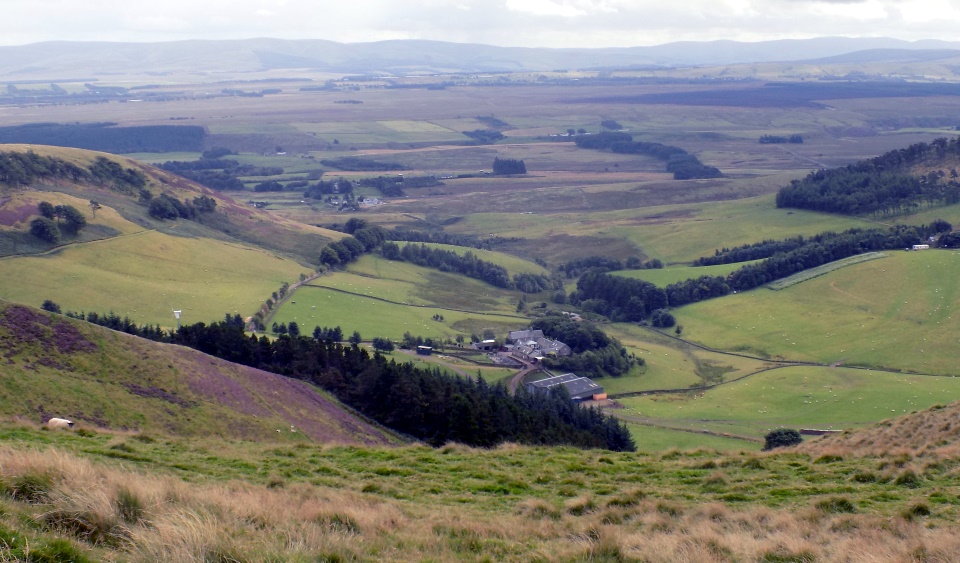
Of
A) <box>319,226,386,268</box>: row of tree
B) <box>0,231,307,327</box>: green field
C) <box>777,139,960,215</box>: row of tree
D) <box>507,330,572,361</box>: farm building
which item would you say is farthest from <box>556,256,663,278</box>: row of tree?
<box>0,231,307,327</box>: green field

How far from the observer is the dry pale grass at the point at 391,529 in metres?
10.8

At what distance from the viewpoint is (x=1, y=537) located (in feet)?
31.9

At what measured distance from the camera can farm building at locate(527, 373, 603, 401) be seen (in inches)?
2709

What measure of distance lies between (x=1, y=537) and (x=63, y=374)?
23.4 meters

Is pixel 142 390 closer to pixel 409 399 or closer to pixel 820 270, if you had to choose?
pixel 409 399

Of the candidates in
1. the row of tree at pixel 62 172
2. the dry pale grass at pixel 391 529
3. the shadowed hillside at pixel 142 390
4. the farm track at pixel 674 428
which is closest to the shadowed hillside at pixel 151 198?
the row of tree at pixel 62 172

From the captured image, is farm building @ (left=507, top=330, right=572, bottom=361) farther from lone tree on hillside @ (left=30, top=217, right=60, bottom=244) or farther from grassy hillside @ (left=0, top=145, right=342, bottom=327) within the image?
lone tree on hillside @ (left=30, top=217, right=60, bottom=244)

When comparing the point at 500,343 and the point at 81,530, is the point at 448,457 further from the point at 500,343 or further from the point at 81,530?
the point at 500,343

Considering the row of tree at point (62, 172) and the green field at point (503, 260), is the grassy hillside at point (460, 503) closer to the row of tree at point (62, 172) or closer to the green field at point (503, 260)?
the row of tree at point (62, 172)

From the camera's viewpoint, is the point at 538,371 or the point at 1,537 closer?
the point at 1,537

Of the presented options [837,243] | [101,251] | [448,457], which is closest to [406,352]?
[101,251]

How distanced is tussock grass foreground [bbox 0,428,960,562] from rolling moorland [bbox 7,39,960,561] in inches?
2.9

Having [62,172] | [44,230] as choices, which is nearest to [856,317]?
[44,230]

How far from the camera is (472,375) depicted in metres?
68.9
